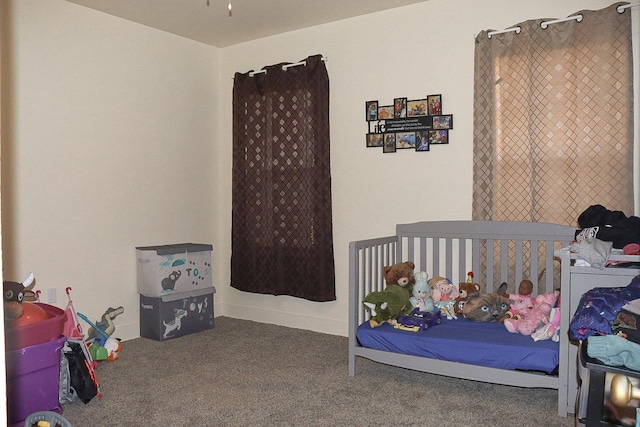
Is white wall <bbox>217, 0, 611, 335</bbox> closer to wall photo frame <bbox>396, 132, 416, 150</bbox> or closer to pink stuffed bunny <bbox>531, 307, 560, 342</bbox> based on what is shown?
wall photo frame <bbox>396, 132, 416, 150</bbox>

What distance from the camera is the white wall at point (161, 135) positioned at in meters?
3.27

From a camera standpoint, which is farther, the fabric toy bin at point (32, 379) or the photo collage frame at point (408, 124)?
the photo collage frame at point (408, 124)

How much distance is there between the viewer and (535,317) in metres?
2.67

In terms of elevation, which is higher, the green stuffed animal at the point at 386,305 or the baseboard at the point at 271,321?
the green stuffed animal at the point at 386,305

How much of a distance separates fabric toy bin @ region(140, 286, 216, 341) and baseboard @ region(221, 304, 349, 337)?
16.6 inches

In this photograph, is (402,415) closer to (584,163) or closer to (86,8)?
(584,163)

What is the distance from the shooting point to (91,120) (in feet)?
11.8

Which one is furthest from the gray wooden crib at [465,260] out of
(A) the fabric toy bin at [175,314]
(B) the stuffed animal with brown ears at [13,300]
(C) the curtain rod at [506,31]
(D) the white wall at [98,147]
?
(D) the white wall at [98,147]

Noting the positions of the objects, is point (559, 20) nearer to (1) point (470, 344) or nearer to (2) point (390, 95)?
(2) point (390, 95)

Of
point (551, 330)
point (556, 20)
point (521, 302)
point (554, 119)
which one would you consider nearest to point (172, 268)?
point (521, 302)

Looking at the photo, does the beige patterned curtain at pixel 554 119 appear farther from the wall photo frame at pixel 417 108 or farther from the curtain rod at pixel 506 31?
the wall photo frame at pixel 417 108

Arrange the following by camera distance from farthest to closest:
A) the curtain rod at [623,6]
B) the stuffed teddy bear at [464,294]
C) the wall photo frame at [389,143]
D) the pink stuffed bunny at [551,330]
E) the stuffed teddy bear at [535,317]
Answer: the wall photo frame at [389,143] → the stuffed teddy bear at [464,294] → the curtain rod at [623,6] → the stuffed teddy bear at [535,317] → the pink stuffed bunny at [551,330]

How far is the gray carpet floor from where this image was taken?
242cm

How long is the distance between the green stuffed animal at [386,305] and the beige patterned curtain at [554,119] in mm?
729
